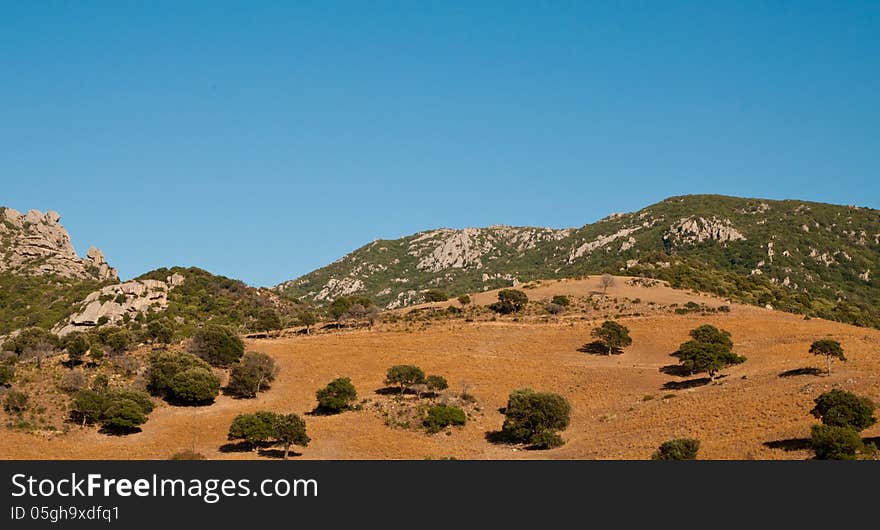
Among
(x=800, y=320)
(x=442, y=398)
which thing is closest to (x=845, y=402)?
(x=442, y=398)

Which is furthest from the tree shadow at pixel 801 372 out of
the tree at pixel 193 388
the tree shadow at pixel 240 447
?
the tree at pixel 193 388

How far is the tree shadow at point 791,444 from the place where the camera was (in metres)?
37.7

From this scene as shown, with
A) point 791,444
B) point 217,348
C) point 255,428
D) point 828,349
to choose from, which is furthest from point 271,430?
point 828,349

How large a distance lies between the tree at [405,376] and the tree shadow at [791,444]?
30.5 meters

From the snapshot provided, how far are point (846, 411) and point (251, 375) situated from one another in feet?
147

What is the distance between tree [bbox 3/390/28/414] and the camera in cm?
5403

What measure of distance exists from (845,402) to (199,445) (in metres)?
40.2

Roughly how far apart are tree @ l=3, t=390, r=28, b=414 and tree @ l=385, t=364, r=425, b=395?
27.9m

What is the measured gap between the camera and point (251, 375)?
206ft

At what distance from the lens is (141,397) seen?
184 feet

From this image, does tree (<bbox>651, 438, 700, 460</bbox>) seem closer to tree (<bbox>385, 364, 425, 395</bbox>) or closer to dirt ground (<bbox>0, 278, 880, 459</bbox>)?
dirt ground (<bbox>0, 278, 880, 459</bbox>)

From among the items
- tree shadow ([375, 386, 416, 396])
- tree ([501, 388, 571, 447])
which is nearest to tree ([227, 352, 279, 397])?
tree shadow ([375, 386, 416, 396])

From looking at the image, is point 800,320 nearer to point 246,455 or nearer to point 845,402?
point 845,402

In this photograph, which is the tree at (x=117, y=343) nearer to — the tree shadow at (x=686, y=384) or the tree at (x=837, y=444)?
the tree shadow at (x=686, y=384)
